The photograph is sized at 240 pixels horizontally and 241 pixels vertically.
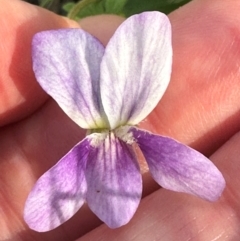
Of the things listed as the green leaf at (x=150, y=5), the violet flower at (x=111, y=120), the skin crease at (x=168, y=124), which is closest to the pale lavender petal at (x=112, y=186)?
the violet flower at (x=111, y=120)

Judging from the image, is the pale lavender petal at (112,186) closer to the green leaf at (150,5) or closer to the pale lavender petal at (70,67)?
the pale lavender petal at (70,67)

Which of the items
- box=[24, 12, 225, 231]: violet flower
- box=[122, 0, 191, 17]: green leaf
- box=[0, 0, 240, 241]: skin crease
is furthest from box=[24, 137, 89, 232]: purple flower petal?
box=[122, 0, 191, 17]: green leaf

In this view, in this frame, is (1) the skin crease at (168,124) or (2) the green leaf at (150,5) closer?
(1) the skin crease at (168,124)

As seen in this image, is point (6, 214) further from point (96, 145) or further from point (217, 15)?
point (217, 15)

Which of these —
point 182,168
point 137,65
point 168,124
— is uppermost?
point 137,65

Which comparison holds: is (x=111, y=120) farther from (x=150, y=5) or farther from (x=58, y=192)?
(x=150, y=5)

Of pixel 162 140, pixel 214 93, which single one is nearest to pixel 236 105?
pixel 214 93

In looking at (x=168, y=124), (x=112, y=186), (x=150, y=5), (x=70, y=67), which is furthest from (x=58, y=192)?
(x=150, y=5)

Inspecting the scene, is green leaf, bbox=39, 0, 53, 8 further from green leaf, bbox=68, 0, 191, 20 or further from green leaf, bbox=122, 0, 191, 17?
green leaf, bbox=122, 0, 191, 17
